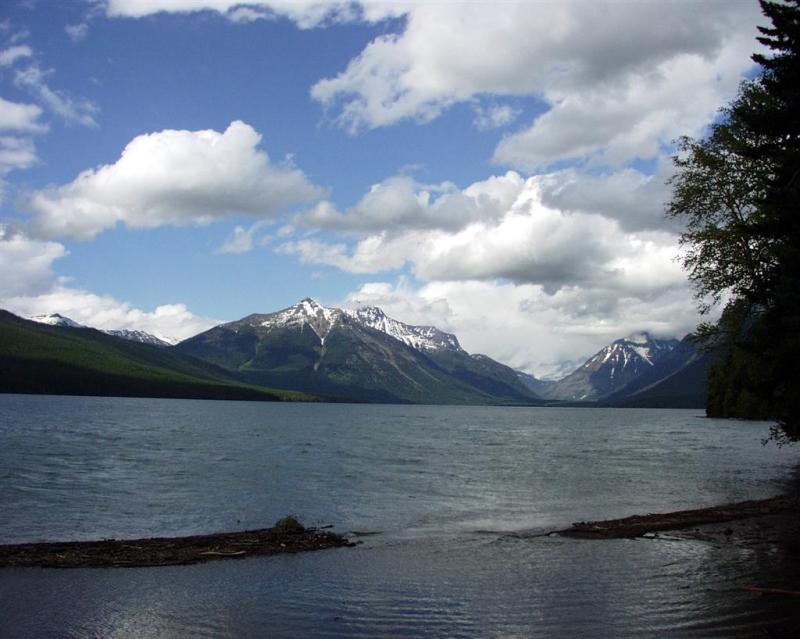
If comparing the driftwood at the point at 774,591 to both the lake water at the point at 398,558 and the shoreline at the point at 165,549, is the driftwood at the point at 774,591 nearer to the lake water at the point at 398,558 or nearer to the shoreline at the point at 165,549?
the lake water at the point at 398,558

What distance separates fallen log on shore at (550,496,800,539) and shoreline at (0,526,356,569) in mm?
11966

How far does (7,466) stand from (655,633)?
67609mm

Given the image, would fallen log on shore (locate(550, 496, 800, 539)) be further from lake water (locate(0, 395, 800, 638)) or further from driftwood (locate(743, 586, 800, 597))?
driftwood (locate(743, 586, 800, 597))

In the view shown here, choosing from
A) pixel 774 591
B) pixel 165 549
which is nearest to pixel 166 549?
pixel 165 549

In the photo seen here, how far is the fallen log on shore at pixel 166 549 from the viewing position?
25219 millimetres

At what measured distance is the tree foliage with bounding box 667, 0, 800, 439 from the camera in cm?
2444

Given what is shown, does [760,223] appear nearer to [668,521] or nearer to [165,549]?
[668,521]

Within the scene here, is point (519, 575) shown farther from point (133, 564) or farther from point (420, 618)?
point (133, 564)

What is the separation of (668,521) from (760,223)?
16.3 metres

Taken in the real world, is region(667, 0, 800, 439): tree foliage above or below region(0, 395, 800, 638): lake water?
above

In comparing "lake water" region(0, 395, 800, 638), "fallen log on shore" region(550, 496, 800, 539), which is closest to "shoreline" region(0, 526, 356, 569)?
"lake water" region(0, 395, 800, 638)

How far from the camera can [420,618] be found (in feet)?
60.7

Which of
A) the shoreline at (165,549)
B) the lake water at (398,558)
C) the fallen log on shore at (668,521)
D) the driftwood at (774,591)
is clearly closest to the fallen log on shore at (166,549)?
the shoreline at (165,549)

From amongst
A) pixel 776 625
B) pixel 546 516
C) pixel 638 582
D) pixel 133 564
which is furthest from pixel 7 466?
pixel 776 625
